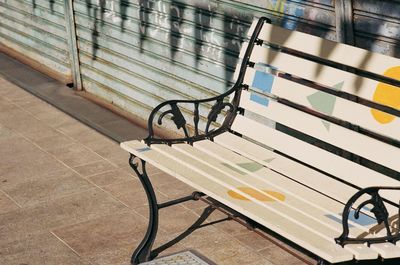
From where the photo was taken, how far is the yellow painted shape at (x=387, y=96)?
4.14 metres

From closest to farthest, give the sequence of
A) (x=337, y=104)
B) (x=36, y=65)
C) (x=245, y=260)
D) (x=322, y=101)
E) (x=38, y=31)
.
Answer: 1. (x=337, y=104)
2. (x=322, y=101)
3. (x=245, y=260)
4. (x=38, y=31)
5. (x=36, y=65)

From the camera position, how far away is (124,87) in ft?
24.0

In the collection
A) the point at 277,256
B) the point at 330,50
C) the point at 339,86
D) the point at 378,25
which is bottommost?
the point at 277,256

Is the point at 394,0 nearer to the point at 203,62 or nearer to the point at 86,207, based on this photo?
the point at 203,62

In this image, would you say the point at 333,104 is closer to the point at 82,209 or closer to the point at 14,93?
the point at 82,209

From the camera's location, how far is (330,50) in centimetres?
448

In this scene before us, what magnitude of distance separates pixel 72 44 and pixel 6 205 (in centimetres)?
282

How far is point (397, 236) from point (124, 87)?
160 inches

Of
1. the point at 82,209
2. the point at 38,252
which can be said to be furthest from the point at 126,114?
the point at 38,252

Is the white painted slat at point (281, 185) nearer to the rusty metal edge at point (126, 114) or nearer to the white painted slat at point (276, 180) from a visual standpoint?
the white painted slat at point (276, 180)

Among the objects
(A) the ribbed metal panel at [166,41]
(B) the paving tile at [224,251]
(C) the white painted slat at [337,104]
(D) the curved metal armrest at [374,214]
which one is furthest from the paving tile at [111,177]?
(D) the curved metal armrest at [374,214]

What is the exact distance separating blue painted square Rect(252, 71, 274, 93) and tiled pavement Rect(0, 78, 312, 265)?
0.95 m

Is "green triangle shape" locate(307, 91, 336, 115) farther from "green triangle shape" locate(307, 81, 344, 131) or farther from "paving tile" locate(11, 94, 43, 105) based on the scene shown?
"paving tile" locate(11, 94, 43, 105)

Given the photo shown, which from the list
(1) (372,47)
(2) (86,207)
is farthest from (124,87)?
(1) (372,47)
